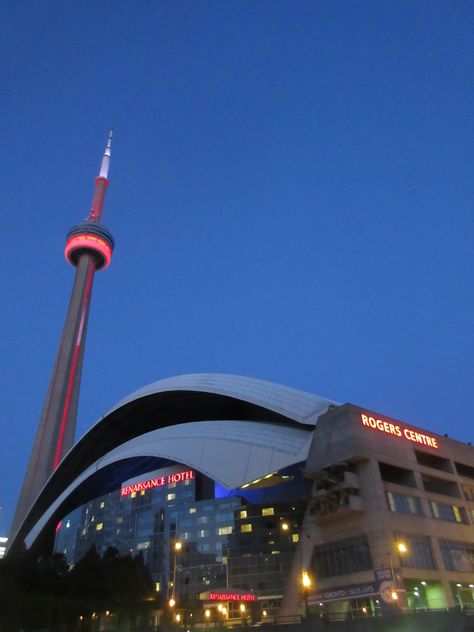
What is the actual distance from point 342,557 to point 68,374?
85.5 metres

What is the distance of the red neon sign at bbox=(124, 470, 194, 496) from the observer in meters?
61.0

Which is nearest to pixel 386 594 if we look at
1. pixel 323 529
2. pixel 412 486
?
pixel 323 529

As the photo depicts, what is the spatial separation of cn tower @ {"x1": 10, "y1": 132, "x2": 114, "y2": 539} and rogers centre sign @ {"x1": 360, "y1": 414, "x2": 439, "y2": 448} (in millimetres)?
77500

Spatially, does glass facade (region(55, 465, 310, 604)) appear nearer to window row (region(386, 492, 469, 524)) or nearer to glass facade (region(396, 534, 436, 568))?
window row (region(386, 492, 469, 524))

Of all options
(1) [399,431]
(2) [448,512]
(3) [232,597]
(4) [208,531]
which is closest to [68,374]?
(4) [208,531]

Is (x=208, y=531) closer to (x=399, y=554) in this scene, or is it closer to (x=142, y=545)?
(x=142, y=545)

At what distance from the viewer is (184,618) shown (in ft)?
169

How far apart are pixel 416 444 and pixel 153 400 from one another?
1447 inches

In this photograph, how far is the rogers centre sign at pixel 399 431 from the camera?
4969 cm

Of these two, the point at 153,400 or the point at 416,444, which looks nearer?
the point at 416,444

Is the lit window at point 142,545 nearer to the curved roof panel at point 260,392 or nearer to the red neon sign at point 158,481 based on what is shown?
the red neon sign at point 158,481

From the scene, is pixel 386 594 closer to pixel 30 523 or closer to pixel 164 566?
pixel 164 566

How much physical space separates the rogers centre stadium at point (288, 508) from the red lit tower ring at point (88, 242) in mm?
71067

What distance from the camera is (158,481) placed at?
63.2 metres
